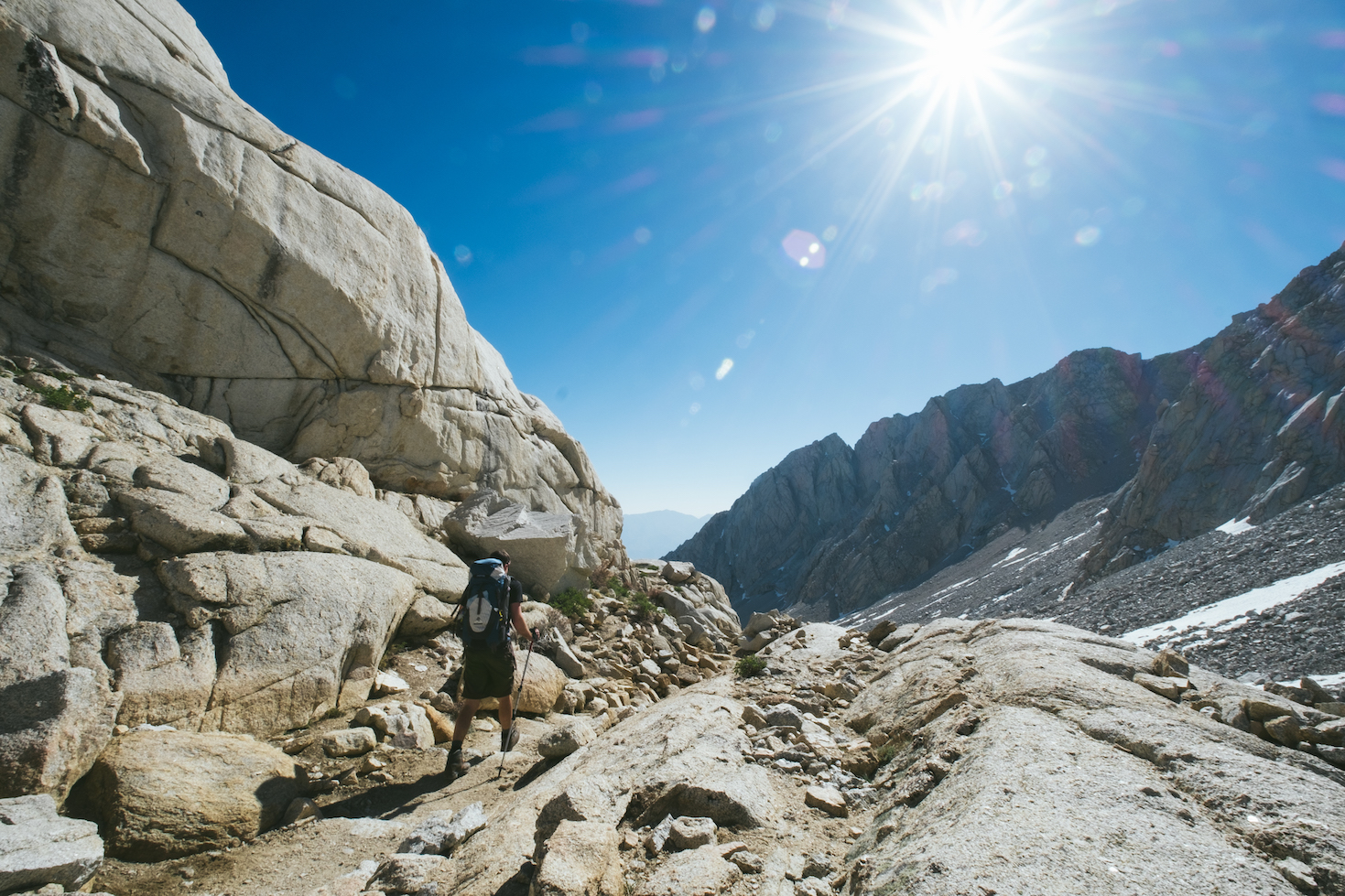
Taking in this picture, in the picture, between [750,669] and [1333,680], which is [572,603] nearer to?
[750,669]

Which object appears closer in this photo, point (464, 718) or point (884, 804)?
point (884, 804)

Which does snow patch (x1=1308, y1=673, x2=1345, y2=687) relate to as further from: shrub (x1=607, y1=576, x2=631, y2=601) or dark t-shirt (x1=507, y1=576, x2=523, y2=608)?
dark t-shirt (x1=507, y1=576, x2=523, y2=608)

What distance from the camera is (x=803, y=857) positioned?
440 centimetres

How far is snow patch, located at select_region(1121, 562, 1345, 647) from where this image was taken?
104 feet

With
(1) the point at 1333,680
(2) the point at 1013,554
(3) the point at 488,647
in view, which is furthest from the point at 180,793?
(2) the point at 1013,554

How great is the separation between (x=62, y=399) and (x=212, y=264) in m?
5.12

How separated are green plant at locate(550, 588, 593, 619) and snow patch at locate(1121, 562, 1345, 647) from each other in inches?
1321

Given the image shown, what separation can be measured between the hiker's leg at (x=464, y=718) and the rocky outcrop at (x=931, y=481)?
384ft

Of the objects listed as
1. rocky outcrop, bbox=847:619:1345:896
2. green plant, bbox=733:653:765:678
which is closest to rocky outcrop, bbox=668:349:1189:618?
green plant, bbox=733:653:765:678

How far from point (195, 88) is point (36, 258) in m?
5.45

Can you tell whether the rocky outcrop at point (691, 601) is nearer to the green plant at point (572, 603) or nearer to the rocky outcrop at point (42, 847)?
the green plant at point (572, 603)

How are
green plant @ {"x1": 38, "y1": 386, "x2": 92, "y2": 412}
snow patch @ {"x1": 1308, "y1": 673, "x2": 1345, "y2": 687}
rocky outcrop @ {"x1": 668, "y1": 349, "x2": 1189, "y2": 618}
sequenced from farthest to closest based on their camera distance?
rocky outcrop @ {"x1": 668, "y1": 349, "x2": 1189, "y2": 618} < snow patch @ {"x1": 1308, "y1": 673, "x2": 1345, "y2": 687} < green plant @ {"x1": 38, "y1": 386, "x2": 92, "y2": 412}

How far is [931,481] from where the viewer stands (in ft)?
445

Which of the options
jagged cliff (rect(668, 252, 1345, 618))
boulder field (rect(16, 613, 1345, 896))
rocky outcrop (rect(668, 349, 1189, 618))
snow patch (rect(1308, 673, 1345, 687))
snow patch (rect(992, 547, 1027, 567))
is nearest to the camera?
boulder field (rect(16, 613, 1345, 896))
